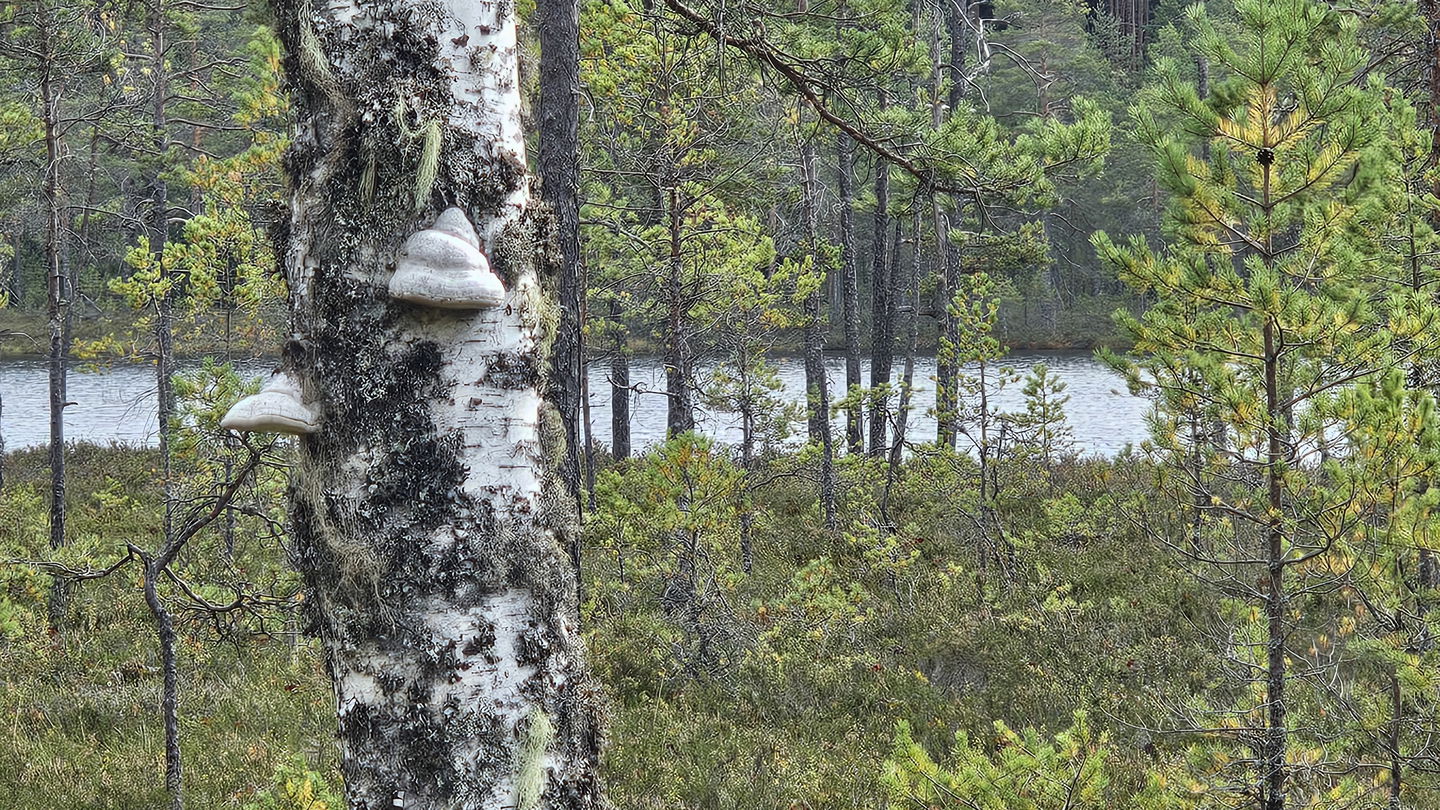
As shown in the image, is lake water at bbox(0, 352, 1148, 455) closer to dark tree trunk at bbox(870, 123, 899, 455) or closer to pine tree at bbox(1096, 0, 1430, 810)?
dark tree trunk at bbox(870, 123, 899, 455)

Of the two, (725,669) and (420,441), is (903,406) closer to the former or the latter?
(725,669)

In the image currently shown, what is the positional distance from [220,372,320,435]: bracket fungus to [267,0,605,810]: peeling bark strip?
0.09 feet

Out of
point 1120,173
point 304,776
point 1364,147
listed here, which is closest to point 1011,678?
point 1364,147

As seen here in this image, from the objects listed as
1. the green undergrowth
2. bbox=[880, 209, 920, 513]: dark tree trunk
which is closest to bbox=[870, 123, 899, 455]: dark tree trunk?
bbox=[880, 209, 920, 513]: dark tree trunk

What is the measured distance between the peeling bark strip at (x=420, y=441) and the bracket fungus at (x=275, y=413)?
0.03 meters

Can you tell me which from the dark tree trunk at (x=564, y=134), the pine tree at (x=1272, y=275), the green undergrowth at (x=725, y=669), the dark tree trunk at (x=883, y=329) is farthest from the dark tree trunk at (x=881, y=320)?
the pine tree at (x=1272, y=275)

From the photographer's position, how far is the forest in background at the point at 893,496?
12.6 feet

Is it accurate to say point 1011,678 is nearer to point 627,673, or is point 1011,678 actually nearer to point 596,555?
point 627,673

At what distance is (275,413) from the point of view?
1.87 m

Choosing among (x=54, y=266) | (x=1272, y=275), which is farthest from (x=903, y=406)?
(x=54, y=266)

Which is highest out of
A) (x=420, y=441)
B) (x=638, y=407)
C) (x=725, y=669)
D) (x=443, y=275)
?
(x=443, y=275)

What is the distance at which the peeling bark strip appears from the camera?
183cm

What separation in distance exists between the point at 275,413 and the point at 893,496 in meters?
13.3

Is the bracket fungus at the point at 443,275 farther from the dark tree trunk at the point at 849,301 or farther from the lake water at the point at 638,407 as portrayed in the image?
the lake water at the point at 638,407
